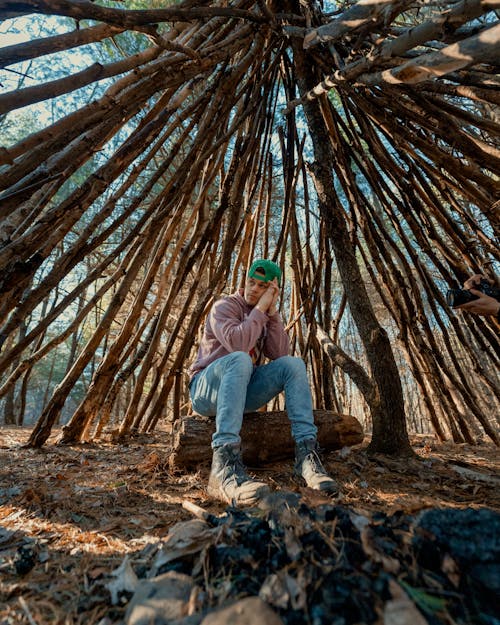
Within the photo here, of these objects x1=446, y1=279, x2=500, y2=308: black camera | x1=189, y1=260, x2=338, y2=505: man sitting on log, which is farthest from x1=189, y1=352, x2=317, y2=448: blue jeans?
x1=446, y1=279, x2=500, y2=308: black camera

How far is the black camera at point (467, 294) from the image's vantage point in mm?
1877

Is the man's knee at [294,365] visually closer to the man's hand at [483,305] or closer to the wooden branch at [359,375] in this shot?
the wooden branch at [359,375]

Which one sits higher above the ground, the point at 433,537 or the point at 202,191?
the point at 202,191

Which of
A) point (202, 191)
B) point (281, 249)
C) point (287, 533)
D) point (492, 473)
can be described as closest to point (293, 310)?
point (281, 249)

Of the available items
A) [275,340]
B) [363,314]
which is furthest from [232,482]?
[363,314]

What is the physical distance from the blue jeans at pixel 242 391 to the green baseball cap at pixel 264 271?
0.53 metres

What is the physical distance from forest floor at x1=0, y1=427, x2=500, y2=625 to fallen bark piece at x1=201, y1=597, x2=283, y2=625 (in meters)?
0.26

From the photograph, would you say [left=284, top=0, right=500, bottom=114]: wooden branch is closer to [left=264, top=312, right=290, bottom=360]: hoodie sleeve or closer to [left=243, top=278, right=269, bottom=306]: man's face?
[left=243, top=278, right=269, bottom=306]: man's face

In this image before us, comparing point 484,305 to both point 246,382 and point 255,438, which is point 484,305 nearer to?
point 246,382

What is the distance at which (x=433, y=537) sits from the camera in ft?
2.49

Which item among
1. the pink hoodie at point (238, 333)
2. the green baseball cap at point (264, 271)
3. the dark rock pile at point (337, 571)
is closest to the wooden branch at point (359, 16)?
the green baseball cap at point (264, 271)

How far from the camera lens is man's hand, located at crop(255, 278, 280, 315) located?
2082 mm

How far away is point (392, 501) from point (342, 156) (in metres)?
2.64

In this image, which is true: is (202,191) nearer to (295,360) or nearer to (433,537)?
(295,360)
